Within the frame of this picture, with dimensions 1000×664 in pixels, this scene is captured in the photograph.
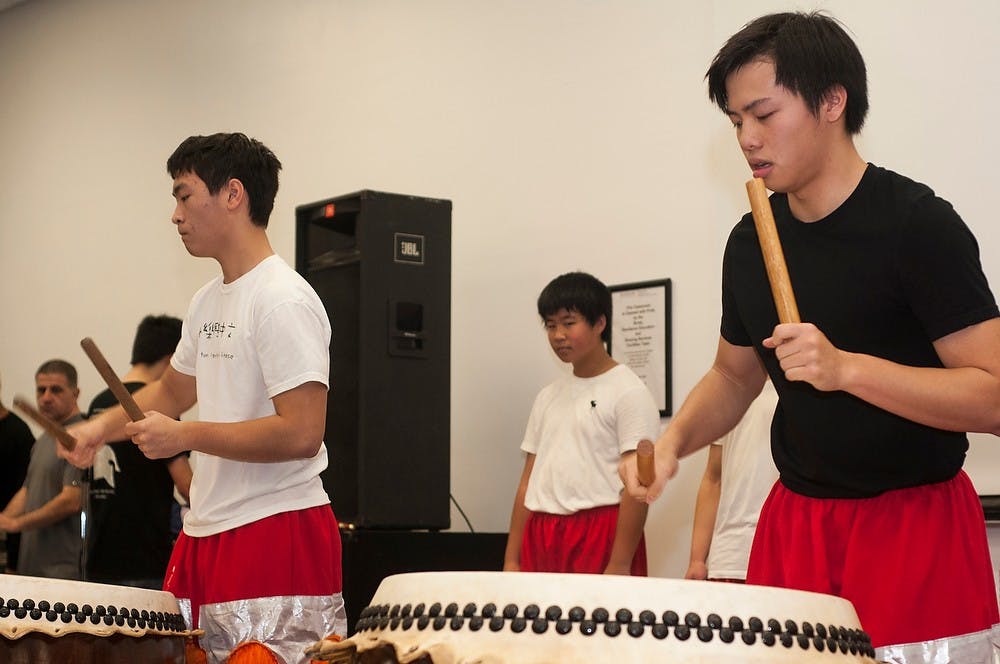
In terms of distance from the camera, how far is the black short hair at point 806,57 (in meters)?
1.89

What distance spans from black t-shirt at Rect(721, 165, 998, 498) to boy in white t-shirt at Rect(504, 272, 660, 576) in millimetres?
2238

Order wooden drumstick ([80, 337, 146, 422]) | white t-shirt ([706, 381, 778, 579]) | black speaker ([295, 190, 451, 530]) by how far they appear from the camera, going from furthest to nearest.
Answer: black speaker ([295, 190, 451, 530])
white t-shirt ([706, 381, 778, 579])
wooden drumstick ([80, 337, 146, 422])

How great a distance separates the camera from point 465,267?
5.51 m

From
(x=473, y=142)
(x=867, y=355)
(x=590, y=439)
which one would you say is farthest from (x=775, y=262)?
(x=473, y=142)

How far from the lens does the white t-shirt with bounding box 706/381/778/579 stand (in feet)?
11.9

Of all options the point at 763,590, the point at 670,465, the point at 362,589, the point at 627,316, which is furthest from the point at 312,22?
the point at 763,590

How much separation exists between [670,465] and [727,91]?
0.60 meters

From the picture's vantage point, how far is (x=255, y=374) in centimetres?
253

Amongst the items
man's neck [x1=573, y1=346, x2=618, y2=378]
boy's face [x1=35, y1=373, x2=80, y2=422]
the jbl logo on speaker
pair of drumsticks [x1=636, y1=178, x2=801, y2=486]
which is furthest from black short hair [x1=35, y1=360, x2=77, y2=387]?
pair of drumsticks [x1=636, y1=178, x2=801, y2=486]

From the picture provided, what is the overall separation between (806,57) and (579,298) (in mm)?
2542

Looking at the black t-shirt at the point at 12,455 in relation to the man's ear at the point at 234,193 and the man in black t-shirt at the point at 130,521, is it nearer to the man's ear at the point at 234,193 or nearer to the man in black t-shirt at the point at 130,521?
the man in black t-shirt at the point at 130,521

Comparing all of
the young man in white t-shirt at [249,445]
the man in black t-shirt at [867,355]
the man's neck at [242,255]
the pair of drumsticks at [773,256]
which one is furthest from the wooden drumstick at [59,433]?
the pair of drumsticks at [773,256]

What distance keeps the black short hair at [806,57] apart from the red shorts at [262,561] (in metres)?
1.19

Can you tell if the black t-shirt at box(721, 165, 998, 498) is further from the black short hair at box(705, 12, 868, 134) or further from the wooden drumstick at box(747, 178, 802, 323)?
the wooden drumstick at box(747, 178, 802, 323)
